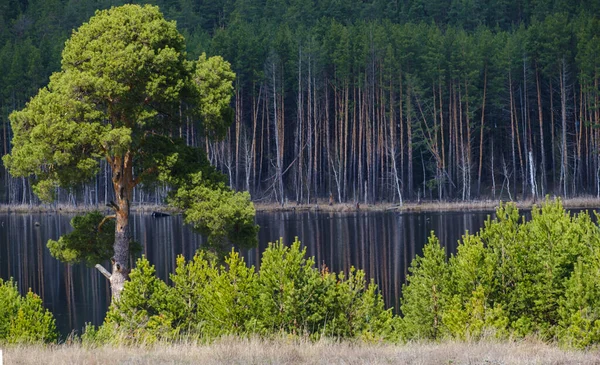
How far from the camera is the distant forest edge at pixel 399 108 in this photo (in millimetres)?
68488

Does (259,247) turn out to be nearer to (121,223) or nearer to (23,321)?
(121,223)

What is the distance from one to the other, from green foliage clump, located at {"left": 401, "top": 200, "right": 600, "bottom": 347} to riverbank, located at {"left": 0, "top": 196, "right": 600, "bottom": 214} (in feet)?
143

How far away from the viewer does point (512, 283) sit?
1445 centimetres

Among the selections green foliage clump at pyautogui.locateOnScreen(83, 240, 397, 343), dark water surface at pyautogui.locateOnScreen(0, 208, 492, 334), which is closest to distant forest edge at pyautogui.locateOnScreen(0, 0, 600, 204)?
dark water surface at pyautogui.locateOnScreen(0, 208, 492, 334)

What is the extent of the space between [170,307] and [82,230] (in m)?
7.38

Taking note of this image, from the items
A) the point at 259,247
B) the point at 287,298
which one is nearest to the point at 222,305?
the point at 287,298

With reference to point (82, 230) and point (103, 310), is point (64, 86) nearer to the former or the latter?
point (82, 230)

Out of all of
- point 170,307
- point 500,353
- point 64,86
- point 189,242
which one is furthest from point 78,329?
point 189,242

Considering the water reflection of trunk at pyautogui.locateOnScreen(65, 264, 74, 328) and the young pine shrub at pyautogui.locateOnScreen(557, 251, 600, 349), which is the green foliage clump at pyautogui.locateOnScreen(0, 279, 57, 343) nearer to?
the water reflection of trunk at pyautogui.locateOnScreen(65, 264, 74, 328)

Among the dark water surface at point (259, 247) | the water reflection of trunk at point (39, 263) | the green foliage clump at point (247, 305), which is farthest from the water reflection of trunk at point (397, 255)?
the water reflection of trunk at point (39, 263)

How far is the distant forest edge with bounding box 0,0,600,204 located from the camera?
225 ft

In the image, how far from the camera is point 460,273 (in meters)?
14.4

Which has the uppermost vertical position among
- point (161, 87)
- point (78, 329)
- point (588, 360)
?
point (161, 87)

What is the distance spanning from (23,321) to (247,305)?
383 cm
